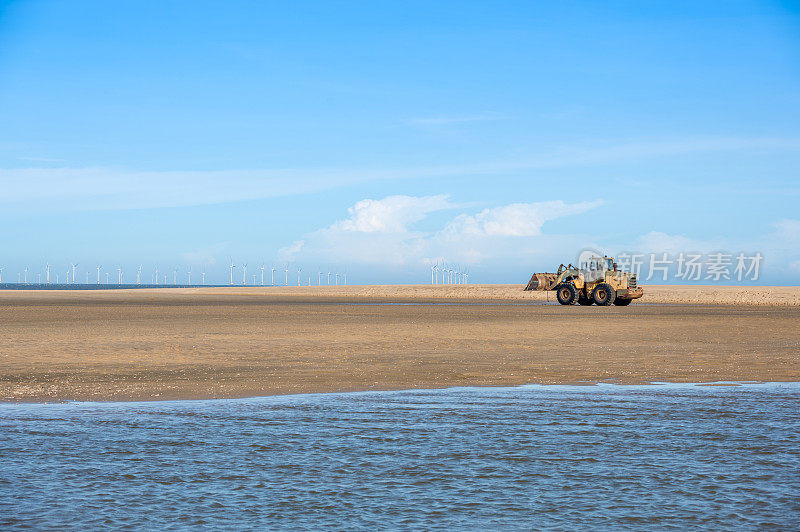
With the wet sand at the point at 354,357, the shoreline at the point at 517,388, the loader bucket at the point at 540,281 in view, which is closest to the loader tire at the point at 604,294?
the wet sand at the point at 354,357

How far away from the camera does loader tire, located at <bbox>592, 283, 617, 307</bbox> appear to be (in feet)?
177

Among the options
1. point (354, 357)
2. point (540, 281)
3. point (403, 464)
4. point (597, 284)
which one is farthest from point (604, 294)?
point (403, 464)

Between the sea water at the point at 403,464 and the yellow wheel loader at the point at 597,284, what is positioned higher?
the yellow wheel loader at the point at 597,284

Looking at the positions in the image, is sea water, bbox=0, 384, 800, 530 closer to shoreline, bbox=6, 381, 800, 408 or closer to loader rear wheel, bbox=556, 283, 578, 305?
shoreline, bbox=6, 381, 800, 408

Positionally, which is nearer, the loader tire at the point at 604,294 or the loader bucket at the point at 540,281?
the loader tire at the point at 604,294

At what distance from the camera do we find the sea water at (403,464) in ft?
22.4

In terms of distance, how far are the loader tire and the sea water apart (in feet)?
137

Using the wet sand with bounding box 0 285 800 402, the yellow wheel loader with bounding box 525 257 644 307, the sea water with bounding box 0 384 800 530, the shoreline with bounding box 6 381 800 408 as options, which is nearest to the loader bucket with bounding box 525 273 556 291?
the yellow wheel loader with bounding box 525 257 644 307

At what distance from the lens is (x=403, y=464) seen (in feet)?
28.1

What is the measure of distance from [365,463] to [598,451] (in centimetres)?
259

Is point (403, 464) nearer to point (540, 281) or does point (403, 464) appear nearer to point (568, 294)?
point (568, 294)

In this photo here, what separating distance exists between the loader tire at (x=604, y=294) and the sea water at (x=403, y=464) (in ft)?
137

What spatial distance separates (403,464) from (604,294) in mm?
47560

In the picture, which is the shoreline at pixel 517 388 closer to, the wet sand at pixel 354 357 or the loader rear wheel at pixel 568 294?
the wet sand at pixel 354 357
